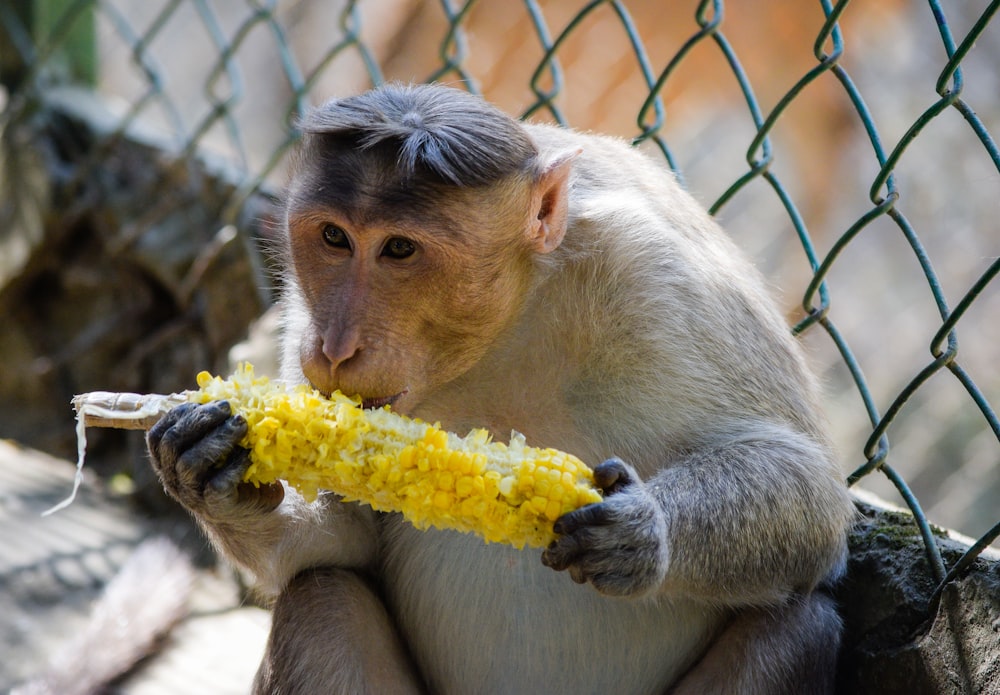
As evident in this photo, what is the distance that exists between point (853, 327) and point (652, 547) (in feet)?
27.1

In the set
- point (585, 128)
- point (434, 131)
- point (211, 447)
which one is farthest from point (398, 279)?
point (585, 128)

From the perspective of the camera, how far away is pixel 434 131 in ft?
8.62

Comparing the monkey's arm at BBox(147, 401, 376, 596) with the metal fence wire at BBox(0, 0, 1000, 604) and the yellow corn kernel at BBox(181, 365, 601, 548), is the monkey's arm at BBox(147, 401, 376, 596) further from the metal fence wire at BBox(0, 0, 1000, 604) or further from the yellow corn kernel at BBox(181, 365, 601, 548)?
the metal fence wire at BBox(0, 0, 1000, 604)

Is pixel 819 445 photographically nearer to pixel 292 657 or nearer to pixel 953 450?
pixel 292 657

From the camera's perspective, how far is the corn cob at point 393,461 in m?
2.30

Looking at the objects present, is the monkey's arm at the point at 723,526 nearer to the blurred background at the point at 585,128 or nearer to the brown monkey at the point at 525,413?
the brown monkey at the point at 525,413

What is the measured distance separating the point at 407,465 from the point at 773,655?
102 centimetres

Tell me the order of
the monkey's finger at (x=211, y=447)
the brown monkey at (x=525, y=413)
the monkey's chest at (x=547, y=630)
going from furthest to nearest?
the monkey's chest at (x=547, y=630)
the brown monkey at (x=525, y=413)
the monkey's finger at (x=211, y=447)

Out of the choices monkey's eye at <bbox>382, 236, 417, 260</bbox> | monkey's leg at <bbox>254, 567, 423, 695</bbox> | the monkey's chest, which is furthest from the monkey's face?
monkey's leg at <bbox>254, 567, 423, 695</bbox>

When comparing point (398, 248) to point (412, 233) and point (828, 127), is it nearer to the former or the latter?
point (412, 233)

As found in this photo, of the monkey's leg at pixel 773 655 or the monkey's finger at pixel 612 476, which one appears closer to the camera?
the monkey's finger at pixel 612 476

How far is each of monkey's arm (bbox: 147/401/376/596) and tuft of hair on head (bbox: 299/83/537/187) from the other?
2.33 ft

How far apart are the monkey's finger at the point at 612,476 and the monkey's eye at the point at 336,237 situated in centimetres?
83

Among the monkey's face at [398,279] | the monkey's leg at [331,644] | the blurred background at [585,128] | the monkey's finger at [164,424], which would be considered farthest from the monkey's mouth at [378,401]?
the blurred background at [585,128]
